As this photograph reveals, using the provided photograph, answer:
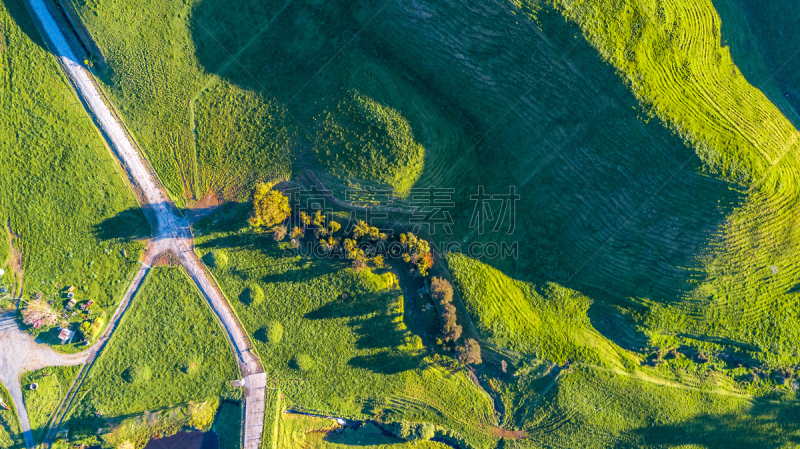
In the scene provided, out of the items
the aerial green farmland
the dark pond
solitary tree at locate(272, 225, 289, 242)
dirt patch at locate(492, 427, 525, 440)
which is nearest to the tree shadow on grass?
the aerial green farmland

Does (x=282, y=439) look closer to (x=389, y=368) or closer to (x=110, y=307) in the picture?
(x=389, y=368)

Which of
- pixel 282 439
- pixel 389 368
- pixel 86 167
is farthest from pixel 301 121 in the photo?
pixel 282 439

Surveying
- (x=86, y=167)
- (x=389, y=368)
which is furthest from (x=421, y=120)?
(x=86, y=167)

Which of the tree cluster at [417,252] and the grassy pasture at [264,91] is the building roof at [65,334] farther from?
the tree cluster at [417,252]

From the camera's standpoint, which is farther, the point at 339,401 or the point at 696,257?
the point at 339,401

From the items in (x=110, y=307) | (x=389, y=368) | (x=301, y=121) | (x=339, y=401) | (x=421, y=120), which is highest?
(x=421, y=120)

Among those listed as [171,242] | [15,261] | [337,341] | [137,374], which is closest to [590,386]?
[337,341]

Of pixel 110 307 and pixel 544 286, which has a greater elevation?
pixel 544 286

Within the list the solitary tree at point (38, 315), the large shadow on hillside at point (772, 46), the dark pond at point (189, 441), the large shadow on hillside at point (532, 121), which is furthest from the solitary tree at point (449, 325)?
the solitary tree at point (38, 315)
